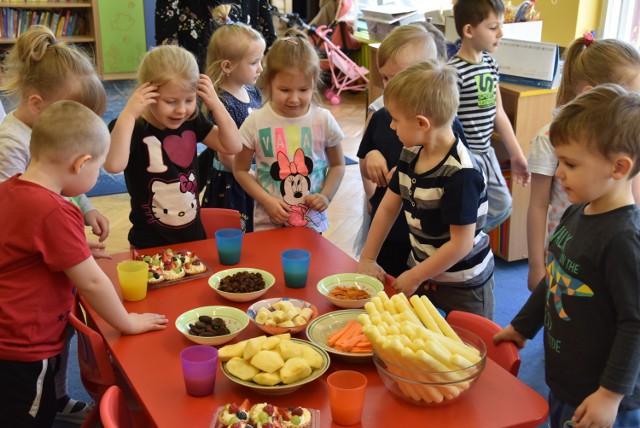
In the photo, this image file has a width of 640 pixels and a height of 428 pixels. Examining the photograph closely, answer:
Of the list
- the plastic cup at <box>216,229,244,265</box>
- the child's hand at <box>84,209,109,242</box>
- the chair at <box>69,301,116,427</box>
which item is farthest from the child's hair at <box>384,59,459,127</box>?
the child's hand at <box>84,209,109,242</box>

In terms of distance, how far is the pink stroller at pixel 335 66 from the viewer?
7.47m

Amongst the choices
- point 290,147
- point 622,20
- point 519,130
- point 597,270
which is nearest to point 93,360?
point 290,147

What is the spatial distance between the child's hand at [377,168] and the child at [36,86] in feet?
2.81

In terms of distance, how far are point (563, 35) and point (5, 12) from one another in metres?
6.38

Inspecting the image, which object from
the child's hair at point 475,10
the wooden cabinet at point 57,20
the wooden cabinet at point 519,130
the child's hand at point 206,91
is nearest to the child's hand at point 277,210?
the child's hand at point 206,91

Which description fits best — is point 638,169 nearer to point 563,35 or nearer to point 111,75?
point 563,35

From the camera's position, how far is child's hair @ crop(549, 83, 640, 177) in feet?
4.42

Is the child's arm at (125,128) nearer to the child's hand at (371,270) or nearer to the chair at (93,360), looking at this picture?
the chair at (93,360)

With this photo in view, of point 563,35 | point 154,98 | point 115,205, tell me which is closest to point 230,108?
point 154,98

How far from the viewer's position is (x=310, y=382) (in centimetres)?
141

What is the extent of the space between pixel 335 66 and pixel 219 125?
557 cm

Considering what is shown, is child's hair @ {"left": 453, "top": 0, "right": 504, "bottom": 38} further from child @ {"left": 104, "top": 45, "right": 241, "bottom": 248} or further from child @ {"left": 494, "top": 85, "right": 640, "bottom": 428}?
child @ {"left": 494, "top": 85, "right": 640, "bottom": 428}

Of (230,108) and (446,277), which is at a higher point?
(230,108)

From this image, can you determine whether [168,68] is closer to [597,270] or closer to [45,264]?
[45,264]
